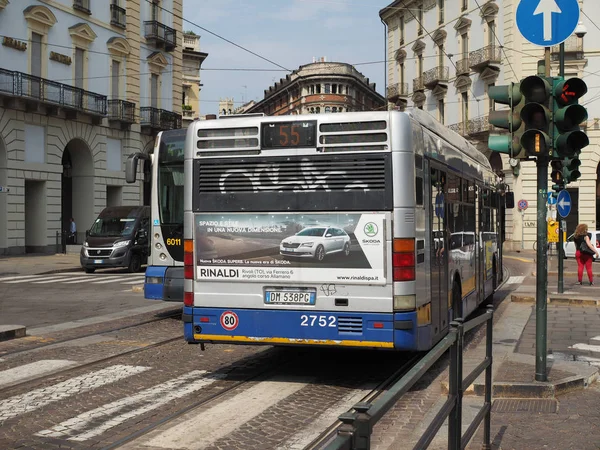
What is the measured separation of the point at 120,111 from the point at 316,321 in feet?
108

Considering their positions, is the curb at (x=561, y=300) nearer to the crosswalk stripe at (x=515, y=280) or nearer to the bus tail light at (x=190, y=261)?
the crosswalk stripe at (x=515, y=280)

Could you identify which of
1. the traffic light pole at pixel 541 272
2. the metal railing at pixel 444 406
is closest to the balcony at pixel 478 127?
the traffic light pole at pixel 541 272

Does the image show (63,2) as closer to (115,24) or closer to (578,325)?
(115,24)

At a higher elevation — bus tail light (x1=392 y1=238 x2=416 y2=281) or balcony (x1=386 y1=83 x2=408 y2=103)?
balcony (x1=386 y1=83 x2=408 y2=103)

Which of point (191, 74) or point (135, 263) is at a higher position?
point (191, 74)

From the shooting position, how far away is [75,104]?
35312 millimetres

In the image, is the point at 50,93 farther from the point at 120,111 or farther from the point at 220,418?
the point at 220,418

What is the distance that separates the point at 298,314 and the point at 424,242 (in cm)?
144

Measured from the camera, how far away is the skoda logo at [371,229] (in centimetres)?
762

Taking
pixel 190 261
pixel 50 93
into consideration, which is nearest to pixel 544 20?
pixel 190 261

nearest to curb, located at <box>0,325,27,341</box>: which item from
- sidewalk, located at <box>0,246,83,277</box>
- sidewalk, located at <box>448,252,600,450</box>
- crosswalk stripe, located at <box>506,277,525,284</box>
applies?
sidewalk, located at <box>448,252,600,450</box>

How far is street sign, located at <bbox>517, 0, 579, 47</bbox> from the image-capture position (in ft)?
24.3

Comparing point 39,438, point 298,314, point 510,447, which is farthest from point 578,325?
point 39,438

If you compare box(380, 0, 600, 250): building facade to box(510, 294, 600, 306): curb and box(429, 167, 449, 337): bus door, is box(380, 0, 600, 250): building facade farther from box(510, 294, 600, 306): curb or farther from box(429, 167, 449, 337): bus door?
box(429, 167, 449, 337): bus door
